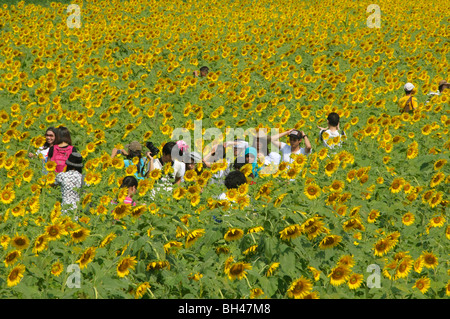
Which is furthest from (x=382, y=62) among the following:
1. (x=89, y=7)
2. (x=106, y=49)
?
(x=89, y=7)

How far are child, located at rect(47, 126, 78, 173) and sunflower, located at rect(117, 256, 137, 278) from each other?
3.72 metres

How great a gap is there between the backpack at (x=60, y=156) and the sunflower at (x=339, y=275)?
4.65 meters

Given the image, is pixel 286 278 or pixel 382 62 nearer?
pixel 286 278

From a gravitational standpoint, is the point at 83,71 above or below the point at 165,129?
above

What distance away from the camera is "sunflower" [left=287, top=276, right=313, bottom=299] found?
360 cm

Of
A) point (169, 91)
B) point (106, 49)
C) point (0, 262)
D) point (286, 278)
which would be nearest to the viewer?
point (286, 278)

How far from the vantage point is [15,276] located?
393cm

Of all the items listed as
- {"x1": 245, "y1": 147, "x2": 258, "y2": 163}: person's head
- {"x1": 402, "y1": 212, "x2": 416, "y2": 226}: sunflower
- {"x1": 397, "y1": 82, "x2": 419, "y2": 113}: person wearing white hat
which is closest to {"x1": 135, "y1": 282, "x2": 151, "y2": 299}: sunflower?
{"x1": 402, "y1": 212, "x2": 416, "y2": 226}: sunflower

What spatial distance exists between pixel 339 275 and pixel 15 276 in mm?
2373

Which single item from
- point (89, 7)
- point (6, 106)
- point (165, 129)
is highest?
point (89, 7)

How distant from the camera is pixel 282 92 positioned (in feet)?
41.9

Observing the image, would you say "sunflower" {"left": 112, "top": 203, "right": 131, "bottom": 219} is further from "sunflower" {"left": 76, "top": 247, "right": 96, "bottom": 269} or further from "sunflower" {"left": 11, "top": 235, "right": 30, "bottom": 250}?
"sunflower" {"left": 11, "top": 235, "right": 30, "bottom": 250}

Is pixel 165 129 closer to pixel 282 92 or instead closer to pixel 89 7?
pixel 282 92
